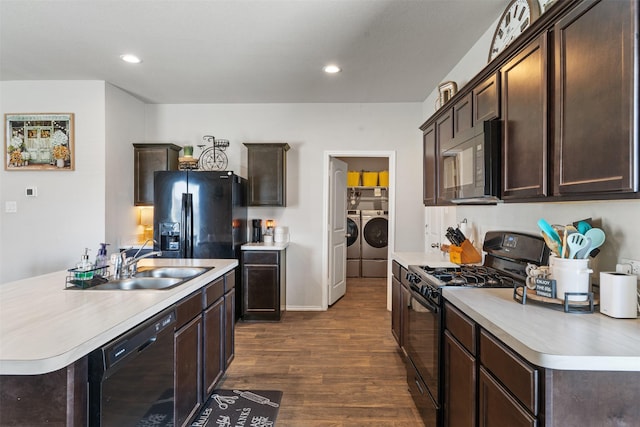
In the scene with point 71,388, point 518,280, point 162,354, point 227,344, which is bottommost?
point 227,344

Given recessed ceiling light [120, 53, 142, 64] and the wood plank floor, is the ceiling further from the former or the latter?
the wood plank floor

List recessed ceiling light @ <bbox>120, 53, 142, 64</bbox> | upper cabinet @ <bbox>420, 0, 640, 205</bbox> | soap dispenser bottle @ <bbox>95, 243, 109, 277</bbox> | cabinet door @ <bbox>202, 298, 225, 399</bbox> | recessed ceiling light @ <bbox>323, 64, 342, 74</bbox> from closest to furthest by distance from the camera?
upper cabinet @ <bbox>420, 0, 640, 205</bbox>, soap dispenser bottle @ <bbox>95, 243, 109, 277</bbox>, cabinet door @ <bbox>202, 298, 225, 399</bbox>, recessed ceiling light @ <bbox>120, 53, 142, 64</bbox>, recessed ceiling light @ <bbox>323, 64, 342, 74</bbox>

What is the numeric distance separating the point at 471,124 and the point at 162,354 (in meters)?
2.13

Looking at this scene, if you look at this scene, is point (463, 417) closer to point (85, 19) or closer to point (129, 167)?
point (85, 19)

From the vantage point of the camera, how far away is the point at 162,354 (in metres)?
1.47

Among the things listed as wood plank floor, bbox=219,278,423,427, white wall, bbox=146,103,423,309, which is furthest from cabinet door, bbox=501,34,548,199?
white wall, bbox=146,103,423,309

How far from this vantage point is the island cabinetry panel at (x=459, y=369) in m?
1.37

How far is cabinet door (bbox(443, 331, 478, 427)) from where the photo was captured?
4.50 ft

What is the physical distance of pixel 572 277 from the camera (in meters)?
1.31

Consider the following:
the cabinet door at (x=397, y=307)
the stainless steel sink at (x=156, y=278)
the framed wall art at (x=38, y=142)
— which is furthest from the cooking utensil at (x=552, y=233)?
the framed wall art at (x=38, y=142)

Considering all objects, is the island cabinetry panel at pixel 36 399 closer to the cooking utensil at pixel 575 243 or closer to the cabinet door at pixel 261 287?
the cooking utensil at pixel 575 243

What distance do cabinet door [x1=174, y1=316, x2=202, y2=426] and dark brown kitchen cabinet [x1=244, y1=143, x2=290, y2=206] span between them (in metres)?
2.29

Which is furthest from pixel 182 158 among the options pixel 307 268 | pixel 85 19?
pixel 307 268

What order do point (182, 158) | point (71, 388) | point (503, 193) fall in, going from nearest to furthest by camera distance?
point (71, 388)
point (503, 193)
point (182, 158)
